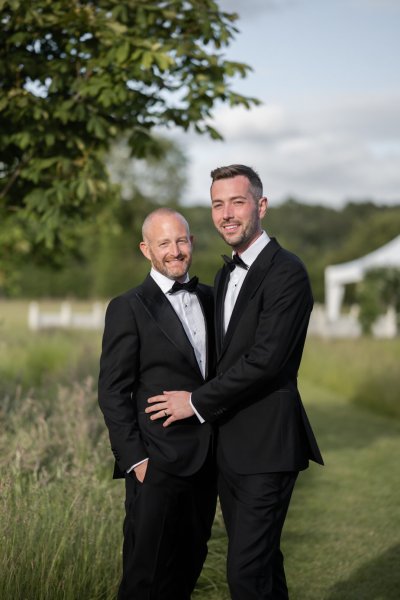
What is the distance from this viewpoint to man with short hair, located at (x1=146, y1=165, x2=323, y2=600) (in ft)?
12.2

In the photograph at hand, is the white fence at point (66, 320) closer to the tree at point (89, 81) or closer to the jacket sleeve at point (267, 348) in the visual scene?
the tree at point (89, 81)

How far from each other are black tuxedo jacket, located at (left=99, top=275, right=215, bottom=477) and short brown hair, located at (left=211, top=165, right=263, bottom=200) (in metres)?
0.59

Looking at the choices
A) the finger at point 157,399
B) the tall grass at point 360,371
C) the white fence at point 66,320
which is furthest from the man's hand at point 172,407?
the white fence at point 66,320

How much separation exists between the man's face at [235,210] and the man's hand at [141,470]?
3.19ft

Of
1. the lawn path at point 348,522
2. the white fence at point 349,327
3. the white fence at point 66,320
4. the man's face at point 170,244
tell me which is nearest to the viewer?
the man's face at point 170,244

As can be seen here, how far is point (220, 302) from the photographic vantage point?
3.98 meters

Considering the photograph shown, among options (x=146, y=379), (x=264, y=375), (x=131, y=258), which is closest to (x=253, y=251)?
(x=264, y=375)

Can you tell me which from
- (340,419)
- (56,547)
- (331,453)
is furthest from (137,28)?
(340,419)

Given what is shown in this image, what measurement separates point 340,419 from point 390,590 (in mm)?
7896

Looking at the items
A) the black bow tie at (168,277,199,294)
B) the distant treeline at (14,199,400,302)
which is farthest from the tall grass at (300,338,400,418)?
the distant treeline at (14,199,400,302)

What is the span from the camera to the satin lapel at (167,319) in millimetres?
3932

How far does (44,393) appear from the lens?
9078mm

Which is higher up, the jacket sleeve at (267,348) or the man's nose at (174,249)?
the man's nose at (174,249)

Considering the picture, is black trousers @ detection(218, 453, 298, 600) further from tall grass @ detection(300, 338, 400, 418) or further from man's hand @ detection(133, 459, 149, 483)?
tall grass @ detection(300, 338, 400, 418)
